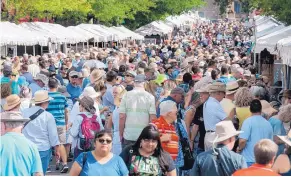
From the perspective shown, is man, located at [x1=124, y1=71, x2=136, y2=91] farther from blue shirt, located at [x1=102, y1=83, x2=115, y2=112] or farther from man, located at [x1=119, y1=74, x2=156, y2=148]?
man, located at [x1=119, y1=74, x2=156, y2=148]

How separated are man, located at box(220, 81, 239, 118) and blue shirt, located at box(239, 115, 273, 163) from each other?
1627 mm

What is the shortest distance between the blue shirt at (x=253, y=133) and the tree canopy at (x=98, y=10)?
26.1 m

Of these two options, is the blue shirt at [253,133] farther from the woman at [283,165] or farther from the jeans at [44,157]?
the jeans at [44,157]

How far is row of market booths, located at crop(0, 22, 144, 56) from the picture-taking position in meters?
29.3

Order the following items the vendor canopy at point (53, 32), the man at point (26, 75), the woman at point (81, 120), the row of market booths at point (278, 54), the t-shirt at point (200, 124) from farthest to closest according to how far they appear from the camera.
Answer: the vendor canopy at point (53, 32), the man at point (26, 75), the row of market booths at point (278, 54), the t-shirt at point (200, 124), the woman at point (81, 120)

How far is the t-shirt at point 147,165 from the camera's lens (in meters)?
8.08

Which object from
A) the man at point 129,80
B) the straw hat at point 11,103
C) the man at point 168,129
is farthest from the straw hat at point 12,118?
the man at point 129,80

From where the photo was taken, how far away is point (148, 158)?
8133 mm

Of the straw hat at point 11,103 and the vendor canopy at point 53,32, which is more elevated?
the vendor canopy at point 53,32

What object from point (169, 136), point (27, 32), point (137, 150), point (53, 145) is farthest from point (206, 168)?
point (27, 32)

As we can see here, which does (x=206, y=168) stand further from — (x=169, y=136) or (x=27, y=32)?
(x=27, y=32)

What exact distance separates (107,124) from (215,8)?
162141 mm

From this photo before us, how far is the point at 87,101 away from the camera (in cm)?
1152

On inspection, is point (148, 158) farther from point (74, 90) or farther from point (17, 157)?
point (74, 90)
